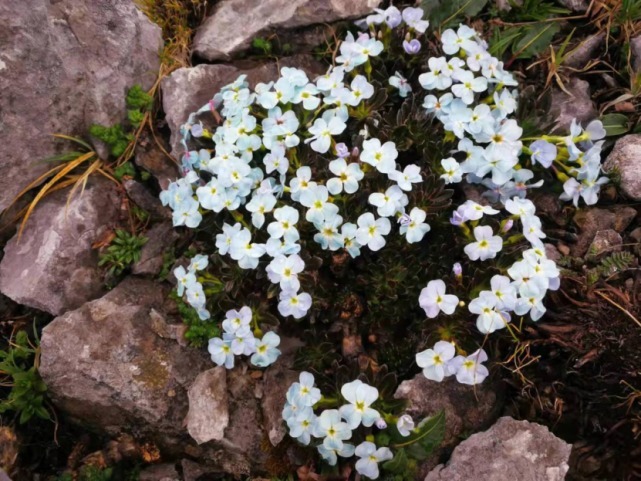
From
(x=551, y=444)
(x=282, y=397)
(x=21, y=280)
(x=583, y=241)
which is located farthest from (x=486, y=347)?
(x=21, y=280)

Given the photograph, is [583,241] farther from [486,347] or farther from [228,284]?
[228,284]

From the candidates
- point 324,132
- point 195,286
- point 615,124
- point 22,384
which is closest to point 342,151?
point 324,132

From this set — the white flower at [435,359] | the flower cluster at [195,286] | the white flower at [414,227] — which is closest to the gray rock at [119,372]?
the flower cluster at [195,286]

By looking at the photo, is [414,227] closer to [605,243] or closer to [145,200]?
[605,243]

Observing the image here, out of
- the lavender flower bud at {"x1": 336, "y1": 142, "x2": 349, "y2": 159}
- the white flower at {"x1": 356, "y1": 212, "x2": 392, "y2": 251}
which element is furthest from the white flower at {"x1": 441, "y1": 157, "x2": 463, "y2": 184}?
the lavender flower bud at {"x1": 336, "y1": 142, "x2": 349, "y2": 159}

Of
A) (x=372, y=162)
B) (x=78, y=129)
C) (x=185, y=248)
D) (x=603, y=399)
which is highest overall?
(x=78, y=129)

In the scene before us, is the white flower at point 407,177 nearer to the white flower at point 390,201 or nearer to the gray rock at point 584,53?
the white flower at point 390,201
